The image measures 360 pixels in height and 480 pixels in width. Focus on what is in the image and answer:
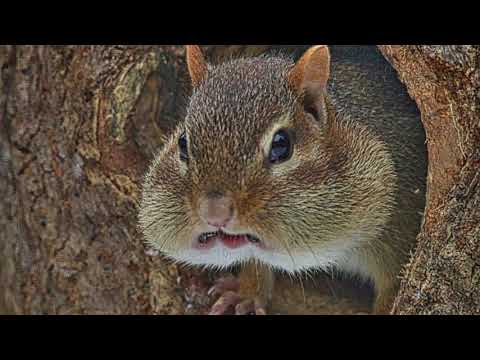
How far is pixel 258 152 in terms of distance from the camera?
92.7 inches

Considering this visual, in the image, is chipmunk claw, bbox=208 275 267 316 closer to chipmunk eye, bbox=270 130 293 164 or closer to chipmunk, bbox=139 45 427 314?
chipmunk, bbox=139 45 427 314

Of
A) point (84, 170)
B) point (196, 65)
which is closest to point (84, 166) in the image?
point (84, 170)

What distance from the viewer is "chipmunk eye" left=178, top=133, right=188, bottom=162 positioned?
2492 millimetres

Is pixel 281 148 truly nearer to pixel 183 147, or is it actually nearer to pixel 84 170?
pixel 183 147

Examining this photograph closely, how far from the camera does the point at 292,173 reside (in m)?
2.41

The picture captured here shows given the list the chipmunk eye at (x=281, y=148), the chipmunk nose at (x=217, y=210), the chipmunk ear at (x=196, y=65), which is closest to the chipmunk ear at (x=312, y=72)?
the chipmunk eye at (x=281, y=148)

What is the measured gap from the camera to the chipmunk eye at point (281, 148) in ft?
7.86

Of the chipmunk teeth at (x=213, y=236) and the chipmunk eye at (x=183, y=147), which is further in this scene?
the chipmunk eye at (x=183, y=147)

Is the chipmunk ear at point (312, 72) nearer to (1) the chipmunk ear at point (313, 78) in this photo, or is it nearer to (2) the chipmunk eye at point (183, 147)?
(1) the chipmunk ear at point (313, 78)

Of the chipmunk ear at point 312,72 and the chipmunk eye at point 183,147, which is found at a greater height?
the chipmunk ear at point 312,72

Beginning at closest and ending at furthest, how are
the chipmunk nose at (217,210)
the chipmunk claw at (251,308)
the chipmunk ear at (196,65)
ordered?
the chipmunk nose at (217,210) → the chipmunk ear at (196,65) → the chipmunk claw at (251,308)

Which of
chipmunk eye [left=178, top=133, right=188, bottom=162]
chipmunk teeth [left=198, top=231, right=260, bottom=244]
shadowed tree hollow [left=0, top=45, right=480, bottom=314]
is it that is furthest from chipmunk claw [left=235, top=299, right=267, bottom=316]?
chipmunk eye [left=178, top=133, right=188, bottom=162]
